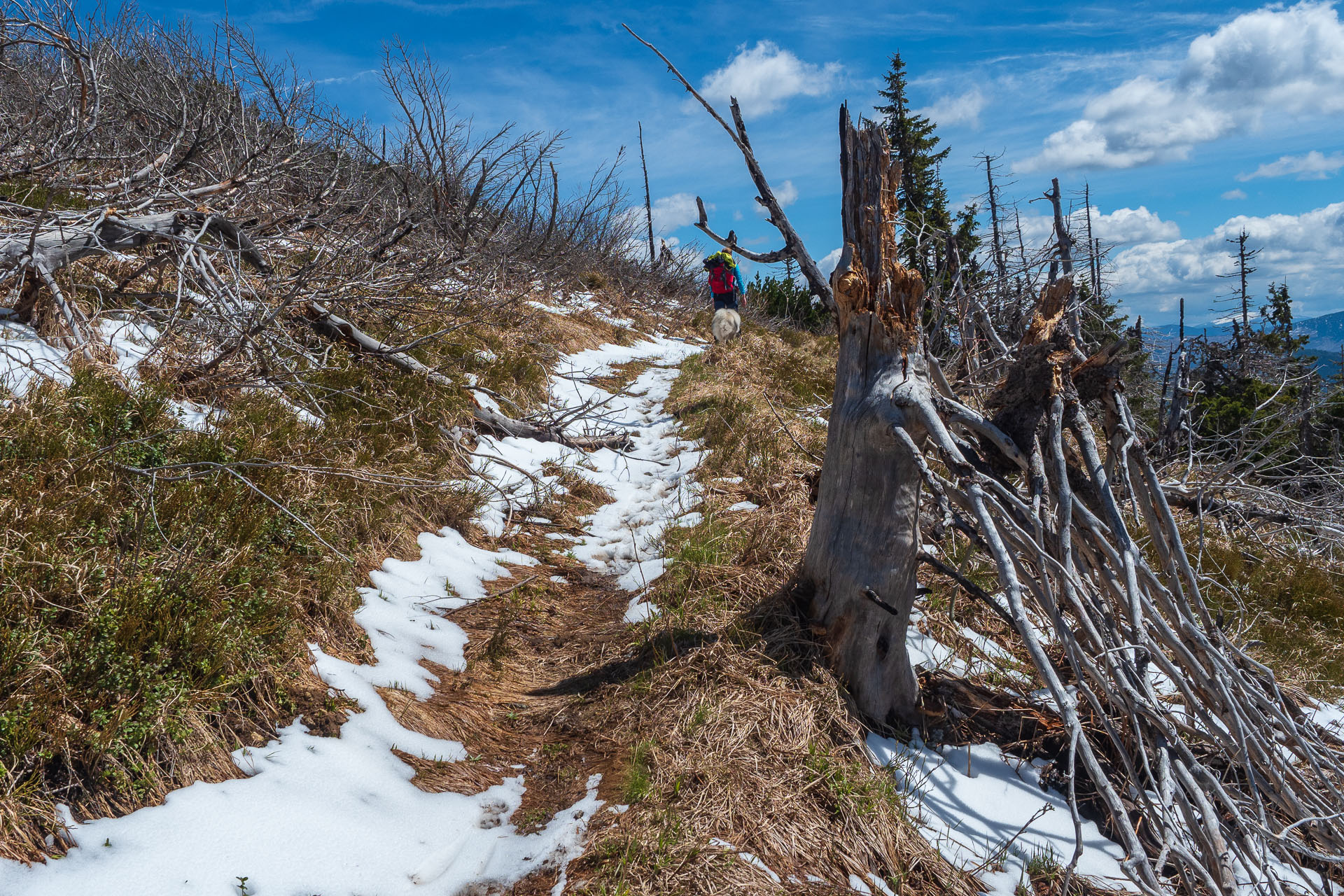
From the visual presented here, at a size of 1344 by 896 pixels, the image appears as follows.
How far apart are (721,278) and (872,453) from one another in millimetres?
11481

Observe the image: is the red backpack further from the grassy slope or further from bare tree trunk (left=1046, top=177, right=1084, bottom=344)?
the grassy slope

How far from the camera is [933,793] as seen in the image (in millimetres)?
2760

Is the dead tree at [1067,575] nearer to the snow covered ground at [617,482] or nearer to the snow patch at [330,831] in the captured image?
the snow covered ground at [617,482]

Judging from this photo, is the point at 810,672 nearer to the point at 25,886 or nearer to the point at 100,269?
the point at 25,886

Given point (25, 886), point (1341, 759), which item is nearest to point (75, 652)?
point (25, 886)

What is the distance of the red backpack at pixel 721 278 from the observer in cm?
1374

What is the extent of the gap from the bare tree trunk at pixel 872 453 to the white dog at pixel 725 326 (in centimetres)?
907

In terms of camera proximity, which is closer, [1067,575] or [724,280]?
[1067,575]

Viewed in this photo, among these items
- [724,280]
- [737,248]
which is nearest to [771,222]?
[737,248]

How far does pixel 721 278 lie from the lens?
45.5 feet

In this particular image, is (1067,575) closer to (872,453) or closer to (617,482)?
(872,453)

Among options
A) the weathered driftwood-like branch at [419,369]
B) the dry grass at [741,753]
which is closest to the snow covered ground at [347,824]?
the dry grass at [741,753]

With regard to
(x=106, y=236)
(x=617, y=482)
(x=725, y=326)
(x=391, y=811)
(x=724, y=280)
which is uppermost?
(x=724, y=280)

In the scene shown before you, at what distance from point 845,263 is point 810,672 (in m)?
1.83
